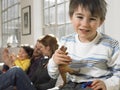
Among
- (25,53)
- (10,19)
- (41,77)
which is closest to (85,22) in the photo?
(41,77)

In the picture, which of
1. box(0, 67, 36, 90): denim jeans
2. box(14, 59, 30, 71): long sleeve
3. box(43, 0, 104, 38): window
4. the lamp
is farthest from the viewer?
the lamp

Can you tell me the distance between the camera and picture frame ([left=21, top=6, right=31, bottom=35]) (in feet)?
16.8

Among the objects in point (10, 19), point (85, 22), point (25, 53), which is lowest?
point (25, 53)

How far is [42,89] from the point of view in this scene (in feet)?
7.34

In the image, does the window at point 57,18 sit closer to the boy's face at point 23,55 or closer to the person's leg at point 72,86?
the boy's face at point 23,55

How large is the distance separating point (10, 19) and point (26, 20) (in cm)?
190

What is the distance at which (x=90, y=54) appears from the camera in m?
1.12

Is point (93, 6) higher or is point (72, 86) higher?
point (93, 6)

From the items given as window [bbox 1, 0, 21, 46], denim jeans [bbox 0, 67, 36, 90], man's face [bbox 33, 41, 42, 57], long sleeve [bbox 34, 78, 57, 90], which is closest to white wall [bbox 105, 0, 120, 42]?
long sleeve [bbox 34, 78, 57, 90]

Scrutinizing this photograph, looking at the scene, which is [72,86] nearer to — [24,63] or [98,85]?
[98,85]

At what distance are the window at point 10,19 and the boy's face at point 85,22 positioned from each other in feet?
16.7

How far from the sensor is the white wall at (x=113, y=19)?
204 centimetres

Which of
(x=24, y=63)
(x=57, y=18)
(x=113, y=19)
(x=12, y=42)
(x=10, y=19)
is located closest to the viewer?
(x=113, y=19)

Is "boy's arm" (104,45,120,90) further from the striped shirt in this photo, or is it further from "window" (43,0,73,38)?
"window" (43,0,73,38)
